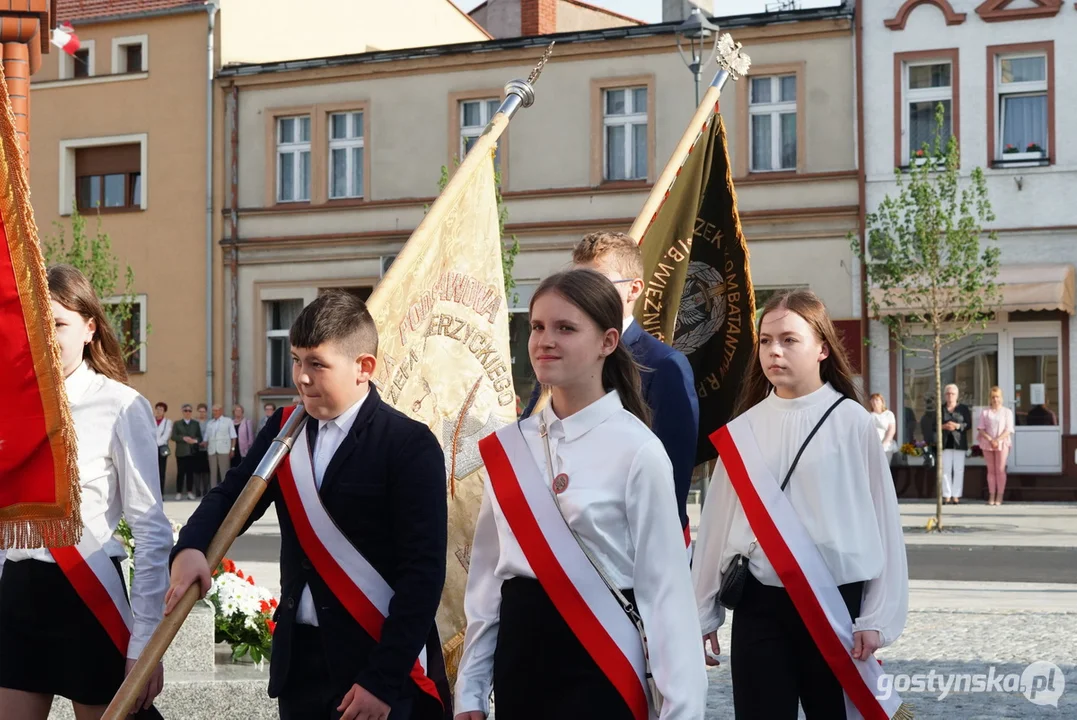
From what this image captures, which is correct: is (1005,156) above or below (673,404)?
above

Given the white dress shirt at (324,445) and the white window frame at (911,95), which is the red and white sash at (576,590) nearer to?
the white dress shirt at (324,445)

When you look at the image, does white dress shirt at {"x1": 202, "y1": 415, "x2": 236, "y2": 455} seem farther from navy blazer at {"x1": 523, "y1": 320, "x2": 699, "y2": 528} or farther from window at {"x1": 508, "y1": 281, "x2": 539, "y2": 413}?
navy blazer at {"x1": 523, "y1": 320, "x2": 699, "y2": 528}

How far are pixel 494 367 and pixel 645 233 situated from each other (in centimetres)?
131

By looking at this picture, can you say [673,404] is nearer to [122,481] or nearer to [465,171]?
[465,171]

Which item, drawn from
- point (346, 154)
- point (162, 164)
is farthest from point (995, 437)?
point (162, 164)

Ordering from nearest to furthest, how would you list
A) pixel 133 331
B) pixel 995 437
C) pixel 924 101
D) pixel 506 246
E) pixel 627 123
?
pixel 995 437 → pixel 924 101 → pixel 627 123 → pixel 506 246 → pixel 133 331

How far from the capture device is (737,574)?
4500 millimetres

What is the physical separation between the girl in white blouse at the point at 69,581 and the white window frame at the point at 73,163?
27.3 metres

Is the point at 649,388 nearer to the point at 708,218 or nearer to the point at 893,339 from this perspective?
the point at 708,218

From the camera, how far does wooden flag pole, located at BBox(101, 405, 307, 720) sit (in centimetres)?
331

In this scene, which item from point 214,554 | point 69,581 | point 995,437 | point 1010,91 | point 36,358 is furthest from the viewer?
point 1010,91

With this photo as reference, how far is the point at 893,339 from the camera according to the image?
81.1ft

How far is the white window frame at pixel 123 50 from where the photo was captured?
3058cm

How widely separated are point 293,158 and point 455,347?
25666 mm
